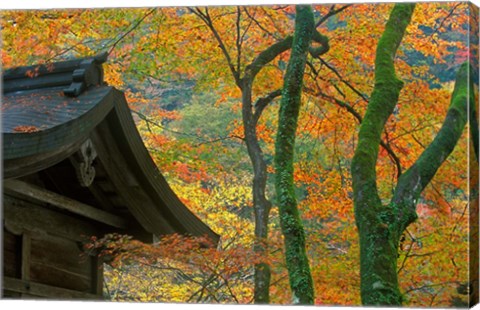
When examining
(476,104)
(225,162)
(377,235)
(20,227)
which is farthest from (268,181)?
(20,227)

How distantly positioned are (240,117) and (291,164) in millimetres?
867

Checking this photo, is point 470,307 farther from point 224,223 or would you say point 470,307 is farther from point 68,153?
point 68,153

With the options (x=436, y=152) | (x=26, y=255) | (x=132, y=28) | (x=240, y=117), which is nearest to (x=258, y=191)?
(x=240, y=117)

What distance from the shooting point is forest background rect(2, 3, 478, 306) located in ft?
25.5

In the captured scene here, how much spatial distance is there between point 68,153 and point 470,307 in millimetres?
3699

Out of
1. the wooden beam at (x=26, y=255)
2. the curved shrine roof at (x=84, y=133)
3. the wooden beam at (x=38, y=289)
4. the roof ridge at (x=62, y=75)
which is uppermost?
the roof ridge at (x=62, y=75)

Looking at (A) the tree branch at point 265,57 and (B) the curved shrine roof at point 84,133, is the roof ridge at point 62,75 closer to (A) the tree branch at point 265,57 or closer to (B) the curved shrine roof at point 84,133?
(B) the curved shrine roof at point 84,133

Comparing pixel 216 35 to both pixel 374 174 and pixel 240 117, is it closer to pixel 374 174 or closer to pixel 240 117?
pixel 240 117

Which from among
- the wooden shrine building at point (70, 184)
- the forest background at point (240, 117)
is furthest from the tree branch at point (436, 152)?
the wooden shrine building at point (70, 184)

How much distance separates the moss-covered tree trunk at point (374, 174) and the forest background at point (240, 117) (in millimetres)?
137

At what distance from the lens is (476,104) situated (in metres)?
7.16

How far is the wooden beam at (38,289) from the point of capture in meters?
6.49

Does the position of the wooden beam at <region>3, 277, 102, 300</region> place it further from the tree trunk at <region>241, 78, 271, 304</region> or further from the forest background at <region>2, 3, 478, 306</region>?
the tree trunk at <region>241, 78, 271, 304</region>

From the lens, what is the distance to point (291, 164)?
7949 mm
